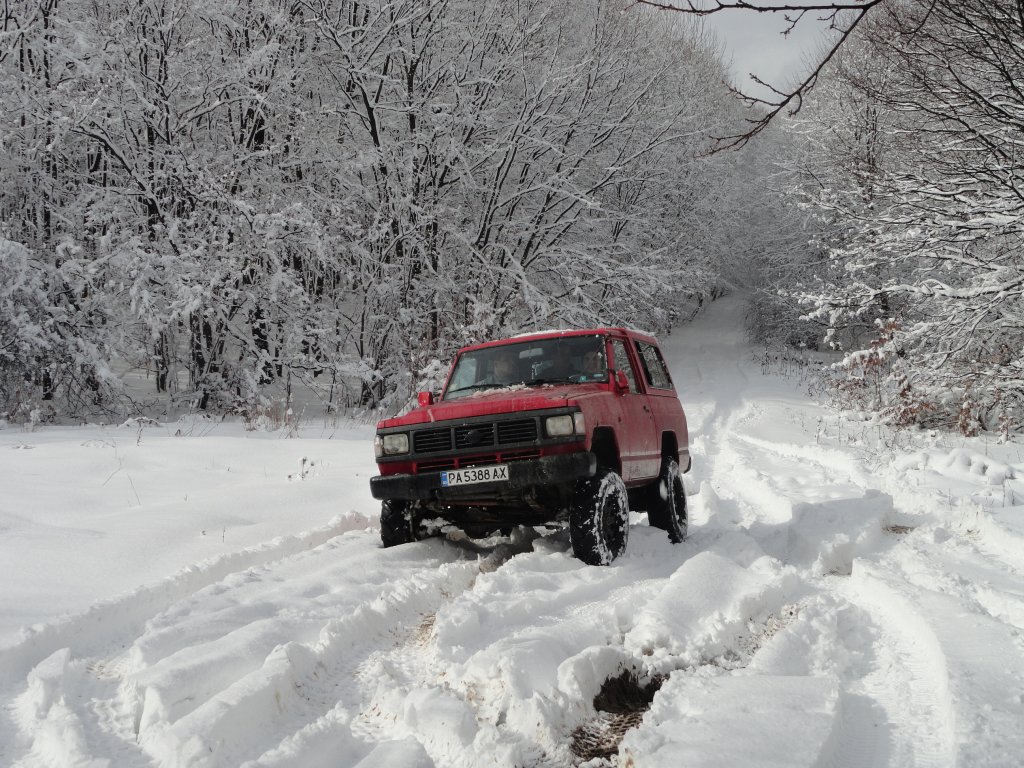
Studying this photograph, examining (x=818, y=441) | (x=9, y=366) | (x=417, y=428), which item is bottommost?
(x=818, y=441)

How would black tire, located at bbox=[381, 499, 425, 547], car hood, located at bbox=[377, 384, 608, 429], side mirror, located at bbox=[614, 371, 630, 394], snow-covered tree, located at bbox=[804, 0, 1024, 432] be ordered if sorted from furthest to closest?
snow-covered tree, located at bbox=[804, 0, 1024, 432] < side mirror, located at bbox=[614, 371, 630, 394] < black tire, located at bbox=[381, 499, 425, 547] < car hood, located at bbox=[377, 384, 608, 429]

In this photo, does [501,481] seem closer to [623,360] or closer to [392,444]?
[392,444]

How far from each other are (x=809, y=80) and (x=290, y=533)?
4.79 meters

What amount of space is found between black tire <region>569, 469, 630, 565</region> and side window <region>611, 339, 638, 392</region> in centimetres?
135

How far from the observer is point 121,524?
18.8 ft

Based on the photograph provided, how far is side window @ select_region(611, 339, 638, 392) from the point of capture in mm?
6523

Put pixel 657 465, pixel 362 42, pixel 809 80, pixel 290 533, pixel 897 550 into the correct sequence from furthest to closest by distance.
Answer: pixel 362 42, pixel 657 465, pixel 290 533, pixel 897 550, pixel 809 80

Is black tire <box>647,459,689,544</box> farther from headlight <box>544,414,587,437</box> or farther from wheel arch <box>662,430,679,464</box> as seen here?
headlight <box>544,414,587,437</box>

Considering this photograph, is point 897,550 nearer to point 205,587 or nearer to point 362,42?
point 205,587

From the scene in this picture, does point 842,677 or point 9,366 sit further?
point 9,366

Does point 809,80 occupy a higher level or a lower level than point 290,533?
higher

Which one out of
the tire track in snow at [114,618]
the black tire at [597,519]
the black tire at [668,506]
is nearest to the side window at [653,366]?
the black tire at [668,506]

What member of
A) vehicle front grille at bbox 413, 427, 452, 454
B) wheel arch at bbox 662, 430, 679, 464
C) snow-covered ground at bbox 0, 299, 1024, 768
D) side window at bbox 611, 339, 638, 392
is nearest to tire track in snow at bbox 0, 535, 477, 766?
snow-covered ground at bbox 0, 299, 1024, 768

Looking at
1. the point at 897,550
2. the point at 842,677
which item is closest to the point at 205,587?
the point at 842,677
